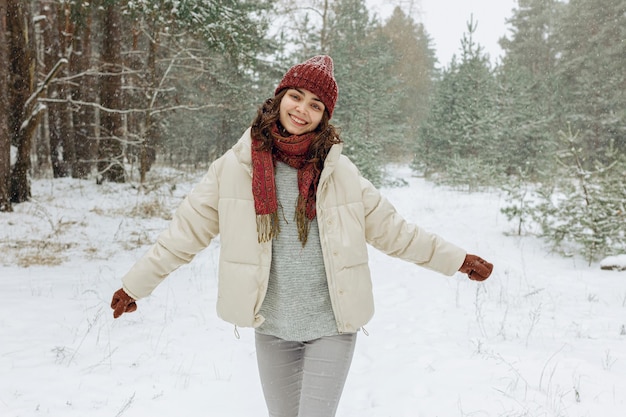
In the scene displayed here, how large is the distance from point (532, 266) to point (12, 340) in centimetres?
752

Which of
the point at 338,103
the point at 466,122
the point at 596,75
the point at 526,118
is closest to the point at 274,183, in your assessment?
the point at 338,103

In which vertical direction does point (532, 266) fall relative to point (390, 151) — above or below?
below

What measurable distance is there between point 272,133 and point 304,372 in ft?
3.79

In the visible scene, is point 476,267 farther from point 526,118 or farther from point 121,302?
point 526,118

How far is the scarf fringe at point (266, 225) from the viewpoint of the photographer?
1.90m

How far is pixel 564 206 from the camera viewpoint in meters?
7.84

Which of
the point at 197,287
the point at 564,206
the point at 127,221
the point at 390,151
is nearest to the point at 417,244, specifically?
the point at 197,287

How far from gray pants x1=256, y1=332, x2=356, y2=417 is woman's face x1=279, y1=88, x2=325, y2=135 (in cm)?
102

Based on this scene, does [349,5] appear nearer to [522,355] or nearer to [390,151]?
[390,151]

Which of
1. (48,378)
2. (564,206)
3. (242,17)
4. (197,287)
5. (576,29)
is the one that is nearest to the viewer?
(48,378)

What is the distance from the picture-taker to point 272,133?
1.99 meters

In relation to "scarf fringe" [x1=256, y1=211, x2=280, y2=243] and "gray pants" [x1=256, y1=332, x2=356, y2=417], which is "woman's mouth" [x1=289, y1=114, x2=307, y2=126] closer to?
"scarf fringe" [x1=256, y1=211, x2=280, y2=243]

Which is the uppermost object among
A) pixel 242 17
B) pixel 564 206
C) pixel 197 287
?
pixel 242 17

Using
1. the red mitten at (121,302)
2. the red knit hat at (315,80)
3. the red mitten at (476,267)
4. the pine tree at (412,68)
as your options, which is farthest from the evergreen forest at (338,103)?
the red mitten at (476,267)
